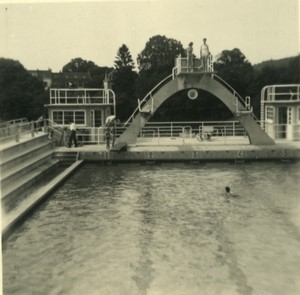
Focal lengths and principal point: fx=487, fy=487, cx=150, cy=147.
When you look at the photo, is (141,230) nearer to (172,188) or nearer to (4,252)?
(4,252)

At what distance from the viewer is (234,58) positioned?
62625 millimetres

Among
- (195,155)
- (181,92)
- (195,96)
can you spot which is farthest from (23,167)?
(181,92)

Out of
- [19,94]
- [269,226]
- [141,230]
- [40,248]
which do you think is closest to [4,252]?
[40,248]

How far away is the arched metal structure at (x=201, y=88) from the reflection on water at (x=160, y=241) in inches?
236

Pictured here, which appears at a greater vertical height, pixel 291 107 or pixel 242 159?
pixel 291 107

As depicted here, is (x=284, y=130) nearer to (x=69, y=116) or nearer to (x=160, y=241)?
(x=69, y=116)

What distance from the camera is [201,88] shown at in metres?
25.3

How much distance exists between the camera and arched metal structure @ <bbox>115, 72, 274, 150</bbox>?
25.2 m

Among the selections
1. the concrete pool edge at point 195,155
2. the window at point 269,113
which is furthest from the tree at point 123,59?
the concrete pool edge at point 195,155

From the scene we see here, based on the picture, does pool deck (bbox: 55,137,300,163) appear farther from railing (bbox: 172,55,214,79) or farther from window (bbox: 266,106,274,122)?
window (bbox: 266,106,274,122)

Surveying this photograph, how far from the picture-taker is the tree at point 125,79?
62256 mm

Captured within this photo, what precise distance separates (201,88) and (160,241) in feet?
47.6

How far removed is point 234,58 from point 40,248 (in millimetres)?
54413

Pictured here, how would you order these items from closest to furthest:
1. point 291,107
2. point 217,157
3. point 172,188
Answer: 1. point 172,188
2. point 217,157
3. point 291,107
